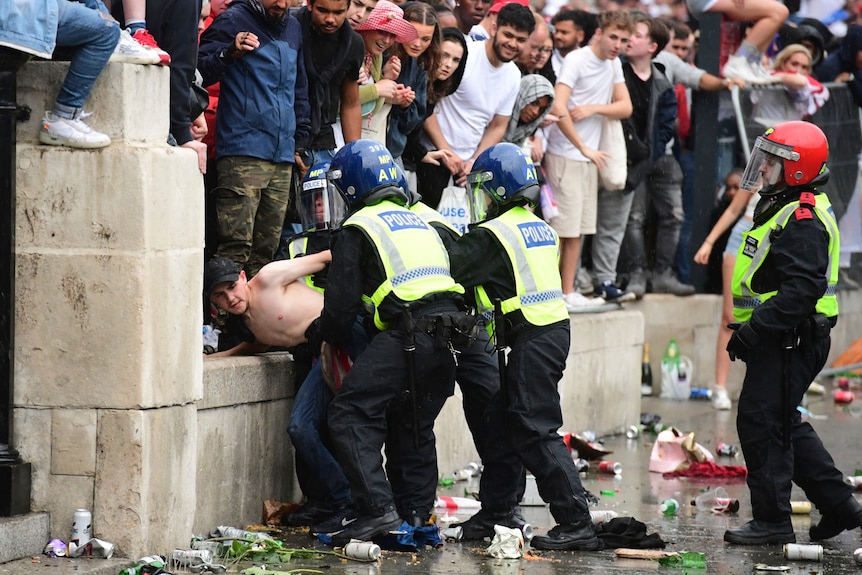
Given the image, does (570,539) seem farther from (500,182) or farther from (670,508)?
(500,182)

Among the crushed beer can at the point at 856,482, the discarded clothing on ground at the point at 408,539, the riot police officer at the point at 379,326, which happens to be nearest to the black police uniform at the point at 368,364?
A: the riot police officer at the point at 379,326

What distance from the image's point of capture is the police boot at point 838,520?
8148 millimetres

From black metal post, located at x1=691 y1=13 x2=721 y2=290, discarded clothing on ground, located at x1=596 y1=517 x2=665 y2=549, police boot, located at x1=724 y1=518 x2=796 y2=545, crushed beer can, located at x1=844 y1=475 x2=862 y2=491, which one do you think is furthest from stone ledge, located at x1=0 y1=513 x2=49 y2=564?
black metal post, located at x1=691 y1=13 x2=721 y2=290

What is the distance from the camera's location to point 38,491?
677 centimetres

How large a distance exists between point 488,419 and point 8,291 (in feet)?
8.87

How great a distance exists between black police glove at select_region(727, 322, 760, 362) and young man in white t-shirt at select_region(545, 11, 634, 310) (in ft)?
13.4

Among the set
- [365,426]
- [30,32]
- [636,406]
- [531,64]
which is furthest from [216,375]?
[636,406]

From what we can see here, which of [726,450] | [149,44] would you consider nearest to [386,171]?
[149,44]

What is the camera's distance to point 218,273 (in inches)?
307

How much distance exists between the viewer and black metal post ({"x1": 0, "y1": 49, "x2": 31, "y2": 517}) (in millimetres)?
6547

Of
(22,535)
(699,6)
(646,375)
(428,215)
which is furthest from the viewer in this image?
(699,6)

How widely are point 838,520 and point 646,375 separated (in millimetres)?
6136

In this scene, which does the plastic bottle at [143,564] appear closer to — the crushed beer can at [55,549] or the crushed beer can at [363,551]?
the crushed beer can at [55,549]

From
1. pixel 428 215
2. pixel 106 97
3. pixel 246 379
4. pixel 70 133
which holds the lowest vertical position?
pixel 246 379
